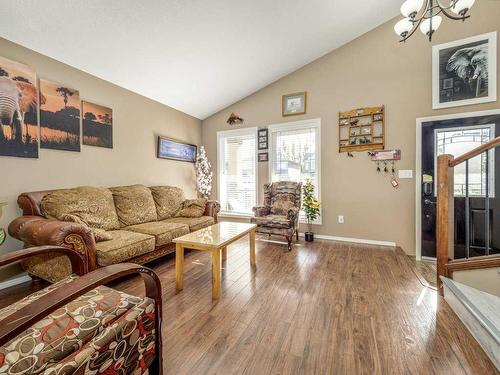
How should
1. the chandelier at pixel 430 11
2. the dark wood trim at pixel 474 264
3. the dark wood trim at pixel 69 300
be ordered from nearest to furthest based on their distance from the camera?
the dark wood trim at pixel 69 300
the dark wood trim at pixel 474 264
the chandelier at pixel 430 11

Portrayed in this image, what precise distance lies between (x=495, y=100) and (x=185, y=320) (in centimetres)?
449

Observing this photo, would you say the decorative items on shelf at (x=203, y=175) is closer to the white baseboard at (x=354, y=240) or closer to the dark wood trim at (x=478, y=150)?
the white baseboard at (x=354, y=240)

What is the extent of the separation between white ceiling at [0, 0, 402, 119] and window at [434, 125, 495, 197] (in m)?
2.03

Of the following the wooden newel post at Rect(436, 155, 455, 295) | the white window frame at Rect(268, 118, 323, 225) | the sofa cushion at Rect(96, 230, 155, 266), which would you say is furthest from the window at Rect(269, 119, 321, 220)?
the sofa cushion at Rect(96, 230, 155, 266)

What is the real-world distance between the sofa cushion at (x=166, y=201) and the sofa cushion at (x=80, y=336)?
2.37 metres

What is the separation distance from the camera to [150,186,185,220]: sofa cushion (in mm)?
3500

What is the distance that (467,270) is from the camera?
6.17 ft

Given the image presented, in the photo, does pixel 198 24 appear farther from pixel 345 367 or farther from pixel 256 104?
pixel 345 367

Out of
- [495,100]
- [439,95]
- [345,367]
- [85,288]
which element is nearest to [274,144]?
[439,95]

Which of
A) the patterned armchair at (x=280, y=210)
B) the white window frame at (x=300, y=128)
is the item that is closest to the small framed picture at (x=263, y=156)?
the white window frame at (x=300, y=128)

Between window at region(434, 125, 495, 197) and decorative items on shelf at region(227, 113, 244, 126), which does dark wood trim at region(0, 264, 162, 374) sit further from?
decorative items on shelf at region(227, 113, 244, 126)

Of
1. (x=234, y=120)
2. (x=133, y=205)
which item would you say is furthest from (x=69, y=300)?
(x=234, y=120)

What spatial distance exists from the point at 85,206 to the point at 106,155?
0.90 m

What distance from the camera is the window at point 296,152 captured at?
13.1ft
